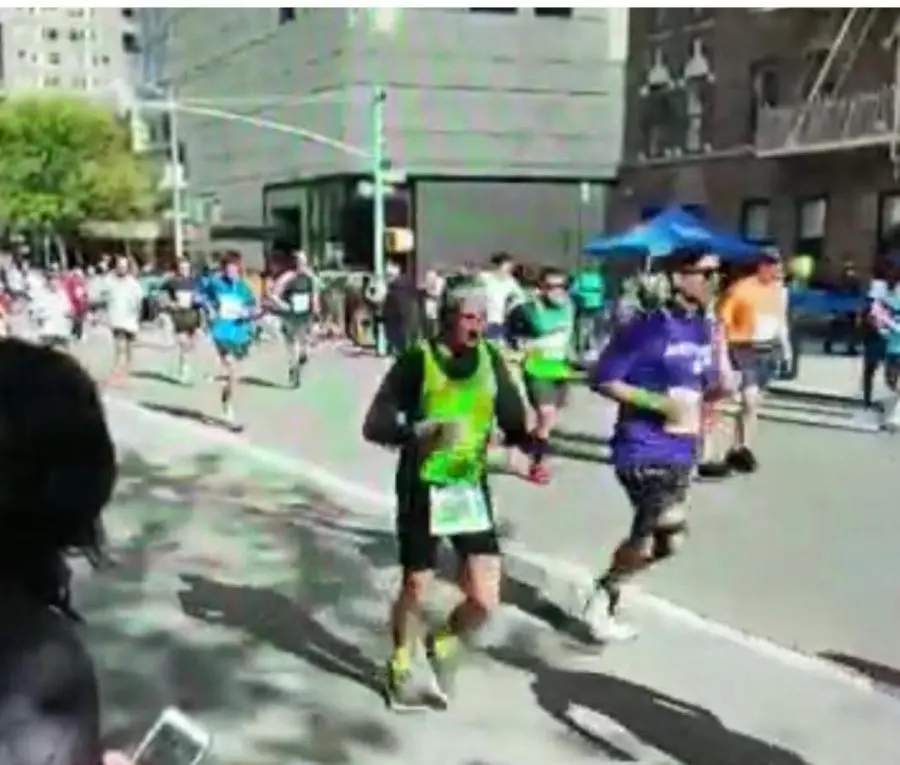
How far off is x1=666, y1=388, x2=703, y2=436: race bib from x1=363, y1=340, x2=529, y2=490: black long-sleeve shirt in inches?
32.7

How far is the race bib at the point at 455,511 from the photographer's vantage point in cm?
512

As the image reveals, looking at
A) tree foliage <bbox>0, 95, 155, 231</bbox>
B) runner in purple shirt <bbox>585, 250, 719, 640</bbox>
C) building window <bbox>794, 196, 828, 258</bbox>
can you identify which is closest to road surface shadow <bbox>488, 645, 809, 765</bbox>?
runner in purple shirt <bbox>585, 250, 719, 640</bbox>

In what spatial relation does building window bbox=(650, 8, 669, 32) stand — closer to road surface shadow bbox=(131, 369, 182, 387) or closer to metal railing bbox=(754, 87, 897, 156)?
metal railing bbox=(754, 87, 897, 156)

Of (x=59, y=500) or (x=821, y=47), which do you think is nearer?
(x=59, y=500)

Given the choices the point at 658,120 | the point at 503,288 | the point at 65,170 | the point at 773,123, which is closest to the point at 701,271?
the point at 503,288

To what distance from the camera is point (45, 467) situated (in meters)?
1.74

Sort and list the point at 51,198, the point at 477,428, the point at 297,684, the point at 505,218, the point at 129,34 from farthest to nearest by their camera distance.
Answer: the point at 129,34 < the point at 51,198 < the point at 505,218 < the point at 297,684 < the point at 477,428

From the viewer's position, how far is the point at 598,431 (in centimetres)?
1342

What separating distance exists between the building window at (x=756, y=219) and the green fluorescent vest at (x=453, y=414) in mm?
30015

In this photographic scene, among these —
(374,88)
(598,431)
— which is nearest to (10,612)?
(598,431)

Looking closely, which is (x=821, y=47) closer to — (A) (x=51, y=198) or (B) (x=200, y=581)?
(B) (x=200, y=581)

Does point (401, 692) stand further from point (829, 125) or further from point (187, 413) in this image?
point (829, 125)

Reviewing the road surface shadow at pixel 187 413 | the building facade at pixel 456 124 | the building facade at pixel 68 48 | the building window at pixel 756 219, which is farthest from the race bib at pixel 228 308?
the building facade at pixel 68 48

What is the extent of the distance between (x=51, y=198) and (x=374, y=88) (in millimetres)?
28393
